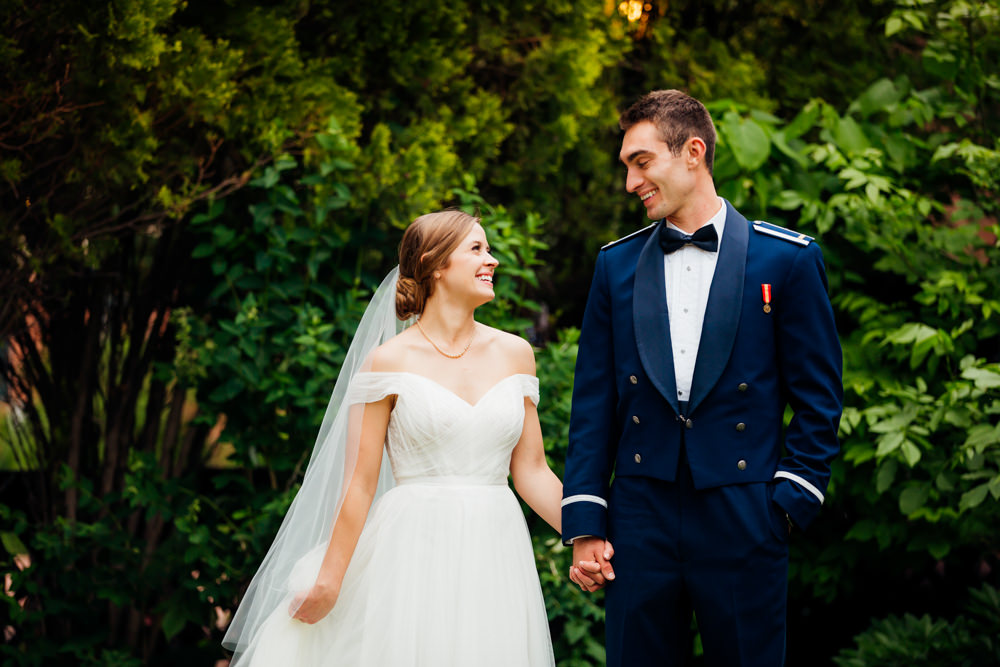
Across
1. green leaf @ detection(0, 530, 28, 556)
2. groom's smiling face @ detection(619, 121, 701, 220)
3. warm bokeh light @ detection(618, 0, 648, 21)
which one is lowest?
green leaf @ detection(0, 530, 28, 556)

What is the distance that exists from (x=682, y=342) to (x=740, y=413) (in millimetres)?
248

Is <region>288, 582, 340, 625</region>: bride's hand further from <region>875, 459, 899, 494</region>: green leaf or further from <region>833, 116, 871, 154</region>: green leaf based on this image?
<region>833, 116, 871, 154</region>: green leaf

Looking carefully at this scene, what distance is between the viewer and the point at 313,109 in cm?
442

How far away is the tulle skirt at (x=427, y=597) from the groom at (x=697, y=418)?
11.7 inches

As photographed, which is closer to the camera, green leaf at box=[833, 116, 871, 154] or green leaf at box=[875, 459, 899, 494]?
green leaf at box=[875, 459, 899, 494]

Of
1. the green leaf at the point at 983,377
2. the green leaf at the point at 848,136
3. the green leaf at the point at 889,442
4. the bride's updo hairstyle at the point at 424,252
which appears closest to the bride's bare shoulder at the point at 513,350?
the bride's updo hairstyle at the point at 424,252

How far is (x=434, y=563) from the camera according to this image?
9.39 ft

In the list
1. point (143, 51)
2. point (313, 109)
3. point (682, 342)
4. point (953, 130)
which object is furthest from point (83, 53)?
point (953, 130)

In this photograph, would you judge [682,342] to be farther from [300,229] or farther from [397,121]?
[397,121]

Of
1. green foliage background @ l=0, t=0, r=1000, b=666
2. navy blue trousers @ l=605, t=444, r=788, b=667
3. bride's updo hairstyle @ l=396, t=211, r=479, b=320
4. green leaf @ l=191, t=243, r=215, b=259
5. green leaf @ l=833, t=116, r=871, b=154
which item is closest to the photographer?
navy blue trousers @ l=605, t=444, r=788, b=667

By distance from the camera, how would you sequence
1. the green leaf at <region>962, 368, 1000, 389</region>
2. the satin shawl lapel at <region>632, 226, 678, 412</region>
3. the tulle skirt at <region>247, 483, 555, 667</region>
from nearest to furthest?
the satin shawl lapel at <region>632, 226, 678, 412</region> < the tulle skirt at <region>247, 483, 555, 667</region> < the green leaf at <region>962, 368, 1000, 389</region>

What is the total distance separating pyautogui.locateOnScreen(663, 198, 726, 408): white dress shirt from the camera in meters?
Result: 2.64

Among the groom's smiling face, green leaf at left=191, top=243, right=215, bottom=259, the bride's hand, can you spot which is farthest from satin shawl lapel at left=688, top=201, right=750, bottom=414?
green leaf at left=191, top=243, right=215, bottom=259

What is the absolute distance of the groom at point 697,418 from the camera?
2.52m
